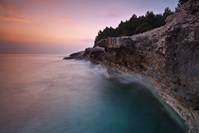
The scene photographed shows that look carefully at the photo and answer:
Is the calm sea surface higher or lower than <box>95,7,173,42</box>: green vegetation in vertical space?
lower

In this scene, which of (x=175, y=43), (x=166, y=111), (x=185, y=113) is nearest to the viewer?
(x=175, y=43)

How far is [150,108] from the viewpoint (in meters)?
6.57

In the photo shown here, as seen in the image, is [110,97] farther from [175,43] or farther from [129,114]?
[175,43]

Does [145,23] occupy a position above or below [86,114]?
above

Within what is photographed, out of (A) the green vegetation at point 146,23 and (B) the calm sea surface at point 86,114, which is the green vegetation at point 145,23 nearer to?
(A) the green vegetation at point 146,23

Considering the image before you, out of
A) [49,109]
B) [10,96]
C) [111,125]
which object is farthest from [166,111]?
[10,96]

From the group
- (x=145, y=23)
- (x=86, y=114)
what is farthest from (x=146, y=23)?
(x=86, y=114)

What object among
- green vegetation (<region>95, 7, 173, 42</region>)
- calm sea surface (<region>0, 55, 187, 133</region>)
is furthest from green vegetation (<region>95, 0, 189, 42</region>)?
calm sea surface (<region>0, 55, 187, 133</region>)

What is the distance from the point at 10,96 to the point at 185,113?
1149 cm

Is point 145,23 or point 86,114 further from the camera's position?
point 145,23

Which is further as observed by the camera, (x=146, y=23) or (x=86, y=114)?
(x=146, y=23)

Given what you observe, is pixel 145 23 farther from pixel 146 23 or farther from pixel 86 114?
pixel 86 114

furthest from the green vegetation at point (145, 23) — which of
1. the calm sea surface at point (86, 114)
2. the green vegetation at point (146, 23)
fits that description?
the calm sea surface at point (86, 114)

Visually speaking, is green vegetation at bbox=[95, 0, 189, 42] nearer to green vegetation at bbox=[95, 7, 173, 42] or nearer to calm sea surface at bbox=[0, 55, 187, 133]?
green vegetation at bbox=[95, 7, 173, 42]
